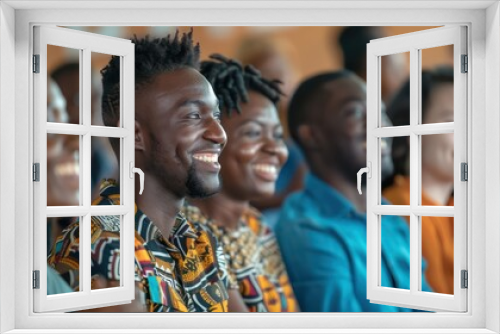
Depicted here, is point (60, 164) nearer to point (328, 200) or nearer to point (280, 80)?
point (280, 80)

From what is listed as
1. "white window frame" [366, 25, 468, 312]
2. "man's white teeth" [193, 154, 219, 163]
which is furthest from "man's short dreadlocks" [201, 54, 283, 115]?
"white window frame" [366, 25, 468, 312]

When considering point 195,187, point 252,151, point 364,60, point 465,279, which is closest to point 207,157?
point 195,187

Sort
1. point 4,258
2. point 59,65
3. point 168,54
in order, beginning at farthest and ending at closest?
point 59,65 → point 168,54 → point 4,258

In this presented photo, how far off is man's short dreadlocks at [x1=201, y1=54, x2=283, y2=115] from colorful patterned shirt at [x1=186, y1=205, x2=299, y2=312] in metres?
0.84

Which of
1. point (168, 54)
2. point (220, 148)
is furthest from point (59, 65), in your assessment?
point (220, 148)

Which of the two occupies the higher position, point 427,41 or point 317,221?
point 427,41

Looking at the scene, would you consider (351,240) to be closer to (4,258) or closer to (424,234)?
(424,234)

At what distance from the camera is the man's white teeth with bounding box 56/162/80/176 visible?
18.3ft

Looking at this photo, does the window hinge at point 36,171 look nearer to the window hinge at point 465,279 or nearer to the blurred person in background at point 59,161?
the blurred person in background at point 59,161

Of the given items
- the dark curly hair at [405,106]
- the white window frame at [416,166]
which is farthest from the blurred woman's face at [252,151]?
the white window frame at [416,166]

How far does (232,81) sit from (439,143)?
5.69 feet

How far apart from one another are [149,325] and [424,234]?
262 cm

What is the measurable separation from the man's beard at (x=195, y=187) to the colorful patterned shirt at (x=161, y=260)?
0.23 m

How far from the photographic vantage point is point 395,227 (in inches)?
226
